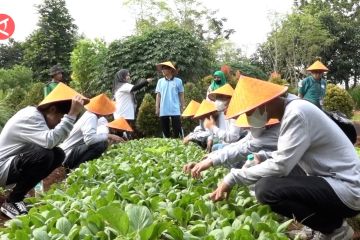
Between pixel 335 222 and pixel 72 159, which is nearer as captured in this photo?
pixel 335 222

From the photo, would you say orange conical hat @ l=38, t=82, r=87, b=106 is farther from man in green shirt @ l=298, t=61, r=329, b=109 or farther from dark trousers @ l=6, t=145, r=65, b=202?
man in green shirt @ l=298, t=61, r=329, b=109

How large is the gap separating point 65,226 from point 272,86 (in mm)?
1471

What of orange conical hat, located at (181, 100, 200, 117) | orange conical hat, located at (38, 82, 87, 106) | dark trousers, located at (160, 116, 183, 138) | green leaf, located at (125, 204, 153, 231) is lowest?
dark trousers, located at (160, 116, 183, 138)

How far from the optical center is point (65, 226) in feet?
7.86

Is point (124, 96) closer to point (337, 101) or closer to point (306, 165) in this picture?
point (306, 165)

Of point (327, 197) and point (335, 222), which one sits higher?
point (327, 197)

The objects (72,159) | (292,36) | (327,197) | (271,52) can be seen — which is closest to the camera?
(327,197)

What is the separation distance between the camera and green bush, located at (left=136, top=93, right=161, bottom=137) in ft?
41.1

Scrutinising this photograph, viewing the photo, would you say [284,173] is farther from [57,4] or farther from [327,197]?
[57,4]

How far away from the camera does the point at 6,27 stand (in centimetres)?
832

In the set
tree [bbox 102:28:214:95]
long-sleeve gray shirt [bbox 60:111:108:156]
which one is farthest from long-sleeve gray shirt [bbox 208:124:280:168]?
tree [bbox 102:28:214:95]

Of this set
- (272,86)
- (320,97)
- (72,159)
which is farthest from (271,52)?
(272,86)

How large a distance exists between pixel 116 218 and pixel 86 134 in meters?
3.80

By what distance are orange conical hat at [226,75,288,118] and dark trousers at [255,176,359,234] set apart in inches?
19.0
